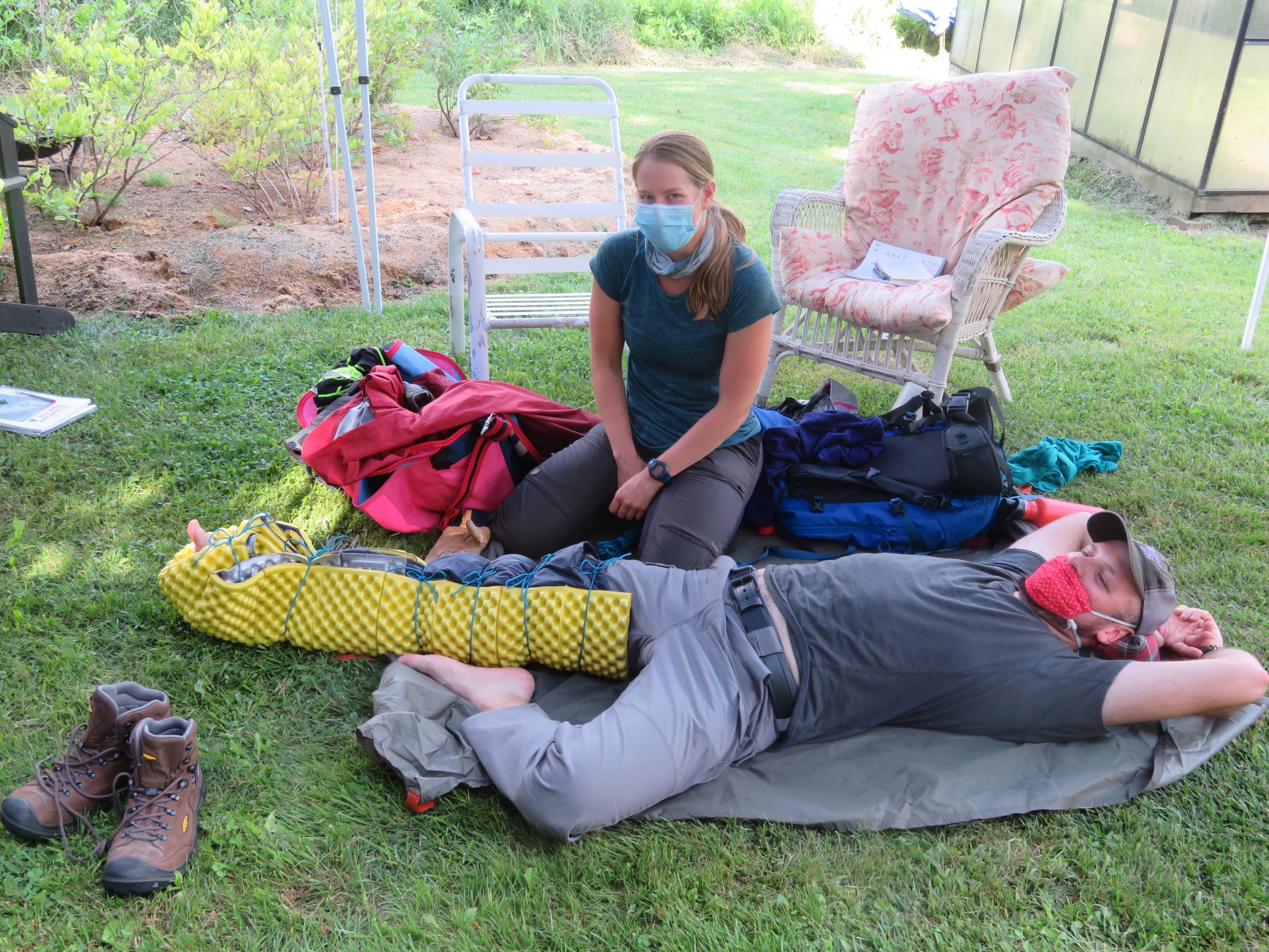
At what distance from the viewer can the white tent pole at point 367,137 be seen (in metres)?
4.02

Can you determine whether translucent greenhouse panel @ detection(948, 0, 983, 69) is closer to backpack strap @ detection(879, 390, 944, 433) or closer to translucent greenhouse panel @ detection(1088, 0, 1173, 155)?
translucent greenhouse panel @ detection(1088, 0, 1173, 155)

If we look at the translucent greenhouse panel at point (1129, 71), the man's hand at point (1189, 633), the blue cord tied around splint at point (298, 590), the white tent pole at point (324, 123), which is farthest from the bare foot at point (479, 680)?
the translucent greenhouse panel at point (1129, 71)

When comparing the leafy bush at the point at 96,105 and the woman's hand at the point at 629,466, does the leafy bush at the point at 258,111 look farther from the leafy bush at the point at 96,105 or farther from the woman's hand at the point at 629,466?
the woman's hand at the point at 629,466

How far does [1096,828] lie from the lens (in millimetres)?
1961

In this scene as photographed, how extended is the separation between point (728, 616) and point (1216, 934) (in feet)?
3.63

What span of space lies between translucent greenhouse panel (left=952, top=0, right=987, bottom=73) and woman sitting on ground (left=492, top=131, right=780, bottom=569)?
9763 mm

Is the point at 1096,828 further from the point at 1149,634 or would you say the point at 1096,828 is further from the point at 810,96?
the point at 810,96

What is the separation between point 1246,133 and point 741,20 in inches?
364

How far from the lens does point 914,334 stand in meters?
3.51

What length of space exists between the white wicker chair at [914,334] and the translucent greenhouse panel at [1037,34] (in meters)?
5.86

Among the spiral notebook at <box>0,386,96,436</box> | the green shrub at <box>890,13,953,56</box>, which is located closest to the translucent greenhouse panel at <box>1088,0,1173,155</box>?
the green shrub at <box>890,13,953,56</box>

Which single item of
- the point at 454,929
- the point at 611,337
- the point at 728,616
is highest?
the point at 611,337

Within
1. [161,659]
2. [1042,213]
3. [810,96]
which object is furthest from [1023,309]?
[810,96]

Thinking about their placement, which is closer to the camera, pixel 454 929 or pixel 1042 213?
pixel 454 929
